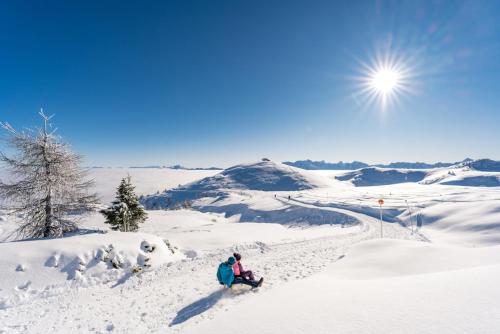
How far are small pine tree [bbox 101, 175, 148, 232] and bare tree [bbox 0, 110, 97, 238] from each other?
21.5ft

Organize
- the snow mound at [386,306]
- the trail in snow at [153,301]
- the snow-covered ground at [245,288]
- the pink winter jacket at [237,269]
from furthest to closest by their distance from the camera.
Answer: the pink winter jacket at [237,269], the trail in snow at [153,301], the snow-covered ground at [245,288], the snow mound at [386,306]

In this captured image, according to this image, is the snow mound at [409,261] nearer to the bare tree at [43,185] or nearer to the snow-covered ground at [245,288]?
the snow-covered ground at [245,288]

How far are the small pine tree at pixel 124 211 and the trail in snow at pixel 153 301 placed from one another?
52.7ft

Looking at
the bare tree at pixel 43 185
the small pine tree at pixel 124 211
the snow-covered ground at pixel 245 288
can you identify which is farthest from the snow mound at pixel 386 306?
the small pine tree at pixel 124 211

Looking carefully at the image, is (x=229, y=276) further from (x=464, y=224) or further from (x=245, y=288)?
(x=464, y=224)

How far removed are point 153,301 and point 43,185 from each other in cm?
1573

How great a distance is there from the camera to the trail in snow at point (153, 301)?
870 centimetres

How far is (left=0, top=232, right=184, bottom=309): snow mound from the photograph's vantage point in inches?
476

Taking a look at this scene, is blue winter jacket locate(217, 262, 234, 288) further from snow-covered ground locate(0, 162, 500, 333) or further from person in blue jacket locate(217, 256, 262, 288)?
snow-covered ground locate(0, 162, 500, 333)

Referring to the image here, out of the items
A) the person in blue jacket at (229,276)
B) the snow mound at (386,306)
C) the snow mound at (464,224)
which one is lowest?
the snow mound at (464,224)

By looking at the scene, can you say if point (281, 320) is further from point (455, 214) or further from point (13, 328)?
point (455, 214)

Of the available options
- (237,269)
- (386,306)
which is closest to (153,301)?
(237,269)

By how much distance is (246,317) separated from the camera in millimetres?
7246

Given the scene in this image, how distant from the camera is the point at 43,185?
2020 centimetres
